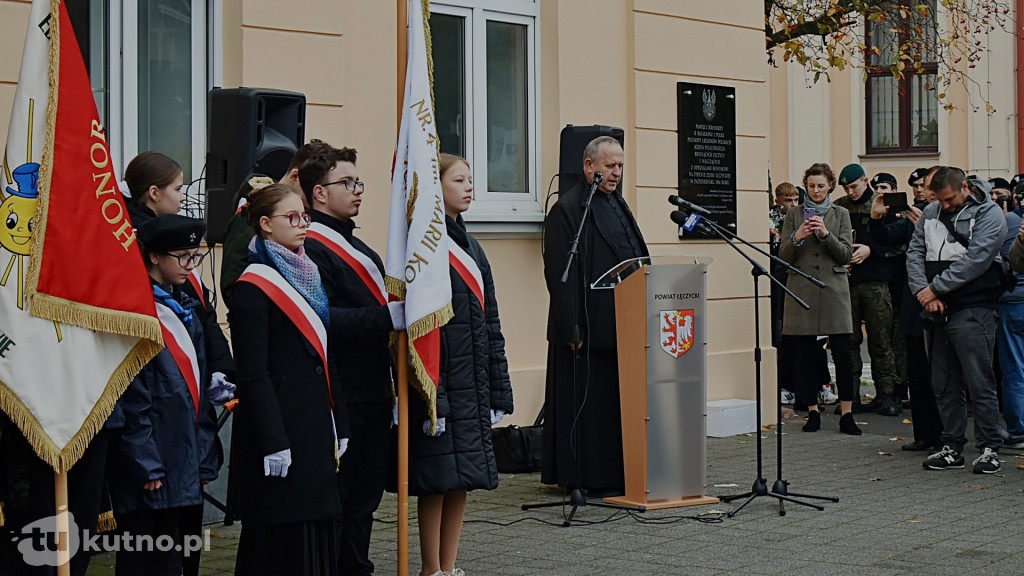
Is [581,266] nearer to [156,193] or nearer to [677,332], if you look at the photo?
[677,332]

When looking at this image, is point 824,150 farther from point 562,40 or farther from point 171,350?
point 171,350

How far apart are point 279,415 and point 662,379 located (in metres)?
3.12

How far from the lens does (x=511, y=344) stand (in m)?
9.44

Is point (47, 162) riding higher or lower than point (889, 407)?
higher

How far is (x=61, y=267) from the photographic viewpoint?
14.3ft

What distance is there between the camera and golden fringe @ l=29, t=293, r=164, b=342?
4.32 meters

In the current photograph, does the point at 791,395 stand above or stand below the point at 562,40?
below

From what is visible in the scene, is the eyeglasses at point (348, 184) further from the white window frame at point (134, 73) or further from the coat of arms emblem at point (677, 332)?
the white window frame at point (134, 73)

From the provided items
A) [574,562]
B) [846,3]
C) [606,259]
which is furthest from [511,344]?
[846,3]

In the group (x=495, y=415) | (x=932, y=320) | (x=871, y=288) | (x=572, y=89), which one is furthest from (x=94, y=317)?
(x=871, y=288)

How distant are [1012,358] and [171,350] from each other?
264 inches

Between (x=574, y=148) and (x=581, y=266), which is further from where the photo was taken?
(x=574, y=148)

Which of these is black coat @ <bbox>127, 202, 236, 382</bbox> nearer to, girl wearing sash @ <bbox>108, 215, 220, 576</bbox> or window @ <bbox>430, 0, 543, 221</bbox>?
girl wearing sash @ <bbox>108, 215, 220, 576</bbox>

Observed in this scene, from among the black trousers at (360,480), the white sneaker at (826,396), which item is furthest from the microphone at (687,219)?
the white sneaker at (826,396)
